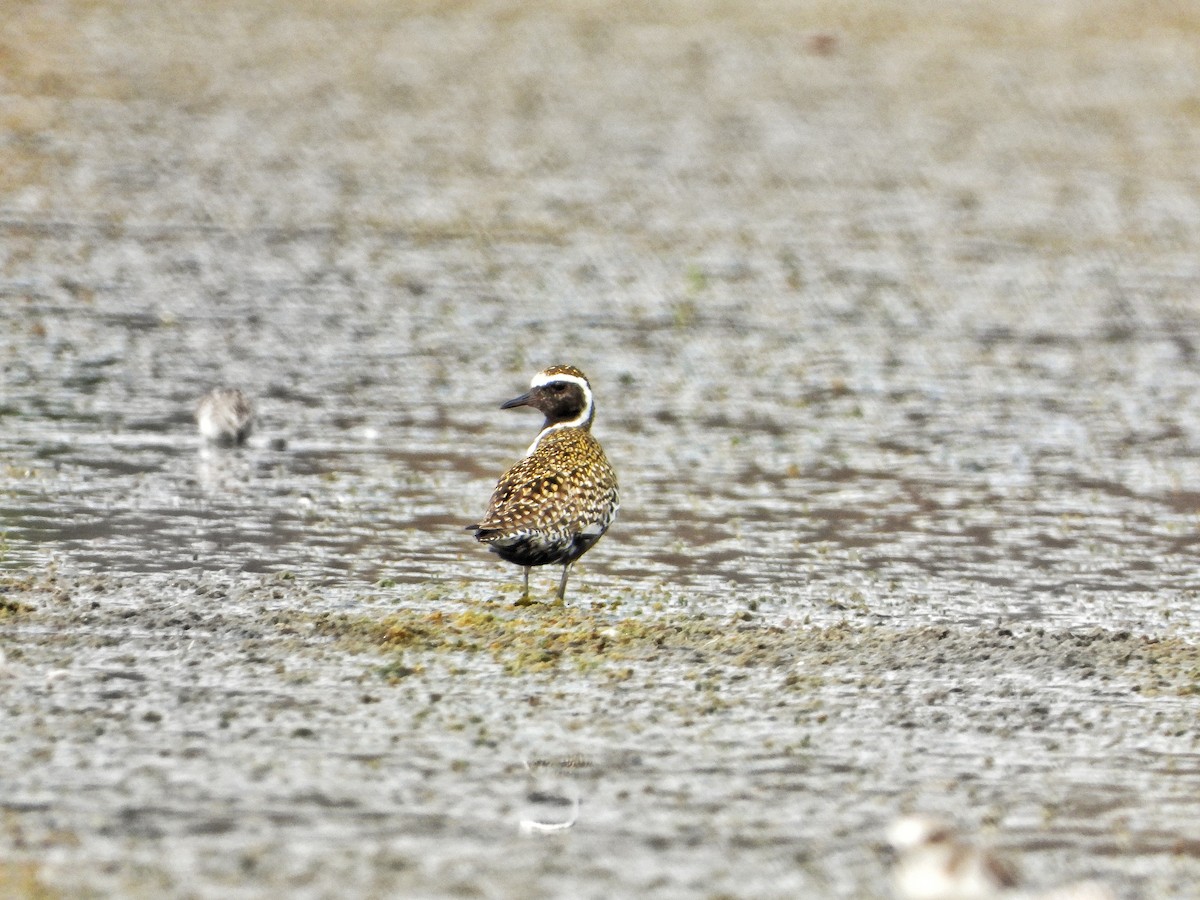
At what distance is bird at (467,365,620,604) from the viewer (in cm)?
1071

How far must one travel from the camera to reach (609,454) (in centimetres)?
1524

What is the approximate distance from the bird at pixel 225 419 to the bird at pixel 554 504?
11.4 feet

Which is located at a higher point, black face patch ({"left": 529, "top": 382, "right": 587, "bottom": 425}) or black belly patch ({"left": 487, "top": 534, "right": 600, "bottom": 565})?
black face patch ({"left": 529, "top": 382, "right": 587, "bottom": 425})

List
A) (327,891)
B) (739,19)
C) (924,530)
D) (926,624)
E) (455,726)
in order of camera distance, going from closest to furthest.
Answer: (327,891) → (455,726) → (926,624) → (924,530) → (739,19)

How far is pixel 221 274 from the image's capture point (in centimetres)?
2100

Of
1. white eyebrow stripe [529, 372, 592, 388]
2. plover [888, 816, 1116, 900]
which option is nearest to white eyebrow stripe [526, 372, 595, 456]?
white eyebrow stripe [529, 372, 592, 388]

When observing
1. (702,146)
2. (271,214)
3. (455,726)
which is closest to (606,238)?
(271,214)

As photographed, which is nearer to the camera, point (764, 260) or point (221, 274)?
point (221, 274)

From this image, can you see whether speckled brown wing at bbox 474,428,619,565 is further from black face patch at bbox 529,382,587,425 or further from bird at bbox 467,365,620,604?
black face patch at bbox 529,382,587,425

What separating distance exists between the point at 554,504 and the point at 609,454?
4.38 metres

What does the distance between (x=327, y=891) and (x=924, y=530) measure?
23.0 ft

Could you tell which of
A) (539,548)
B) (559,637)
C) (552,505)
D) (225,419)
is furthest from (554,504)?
(225,419)

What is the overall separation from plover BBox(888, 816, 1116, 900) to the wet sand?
0.24m

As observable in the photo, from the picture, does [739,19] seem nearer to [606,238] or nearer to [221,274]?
[606,238]
